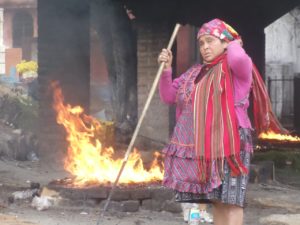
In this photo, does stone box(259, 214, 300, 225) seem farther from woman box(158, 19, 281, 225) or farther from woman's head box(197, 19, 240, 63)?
woman's head box(197, 19, 240, 63)

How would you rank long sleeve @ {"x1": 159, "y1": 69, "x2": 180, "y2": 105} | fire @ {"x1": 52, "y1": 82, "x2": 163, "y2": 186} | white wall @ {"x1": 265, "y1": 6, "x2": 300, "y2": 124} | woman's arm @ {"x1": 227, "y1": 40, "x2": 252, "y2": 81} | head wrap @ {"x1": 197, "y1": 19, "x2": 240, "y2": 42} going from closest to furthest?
woman's arm @ {"x1": 227, "y1": 40, "x2": 252, "y2": 81}, head wrap @ {"x1": 197, "y1": 19, "x2": 240, "y2": 42}, long sleeve @ {"x1": 159, "y1": 69, "x2": 180, "y2": 105}, fire @ {"x1": 52, "y1": 82, "x2": 163, "y2": 186}, white wall @ {"x1": 265, "y1": 6, "x2": 300, "y2": 124}

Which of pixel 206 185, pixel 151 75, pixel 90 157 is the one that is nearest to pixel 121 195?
pixel 90 157

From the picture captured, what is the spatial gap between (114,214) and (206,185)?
269 centimetres

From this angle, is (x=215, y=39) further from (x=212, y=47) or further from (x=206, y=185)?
(x=206, y=185)

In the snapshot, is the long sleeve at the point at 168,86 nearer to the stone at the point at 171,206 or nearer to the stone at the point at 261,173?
the stone at the point at 171,206

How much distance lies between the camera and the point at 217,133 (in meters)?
4.14

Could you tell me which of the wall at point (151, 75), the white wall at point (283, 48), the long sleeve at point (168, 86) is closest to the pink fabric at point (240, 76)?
the long sleeve at point (168, 86)

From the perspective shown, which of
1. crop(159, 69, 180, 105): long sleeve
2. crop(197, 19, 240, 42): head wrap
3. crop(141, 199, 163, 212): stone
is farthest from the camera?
crop(141, 199, 163, 212): stone

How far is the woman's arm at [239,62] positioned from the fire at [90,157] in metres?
3.37

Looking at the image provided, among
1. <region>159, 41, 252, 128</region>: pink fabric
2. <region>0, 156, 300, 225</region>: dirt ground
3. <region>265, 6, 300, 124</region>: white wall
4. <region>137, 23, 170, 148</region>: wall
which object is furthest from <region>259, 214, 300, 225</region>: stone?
<region>265, 6, 300, 124</region>: white wall

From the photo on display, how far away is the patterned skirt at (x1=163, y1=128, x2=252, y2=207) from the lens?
13.6 ft

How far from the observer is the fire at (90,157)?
7516 mm

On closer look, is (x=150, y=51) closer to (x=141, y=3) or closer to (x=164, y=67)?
(x=141, y=3)

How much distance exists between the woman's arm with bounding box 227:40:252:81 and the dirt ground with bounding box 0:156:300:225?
2.74 meters
